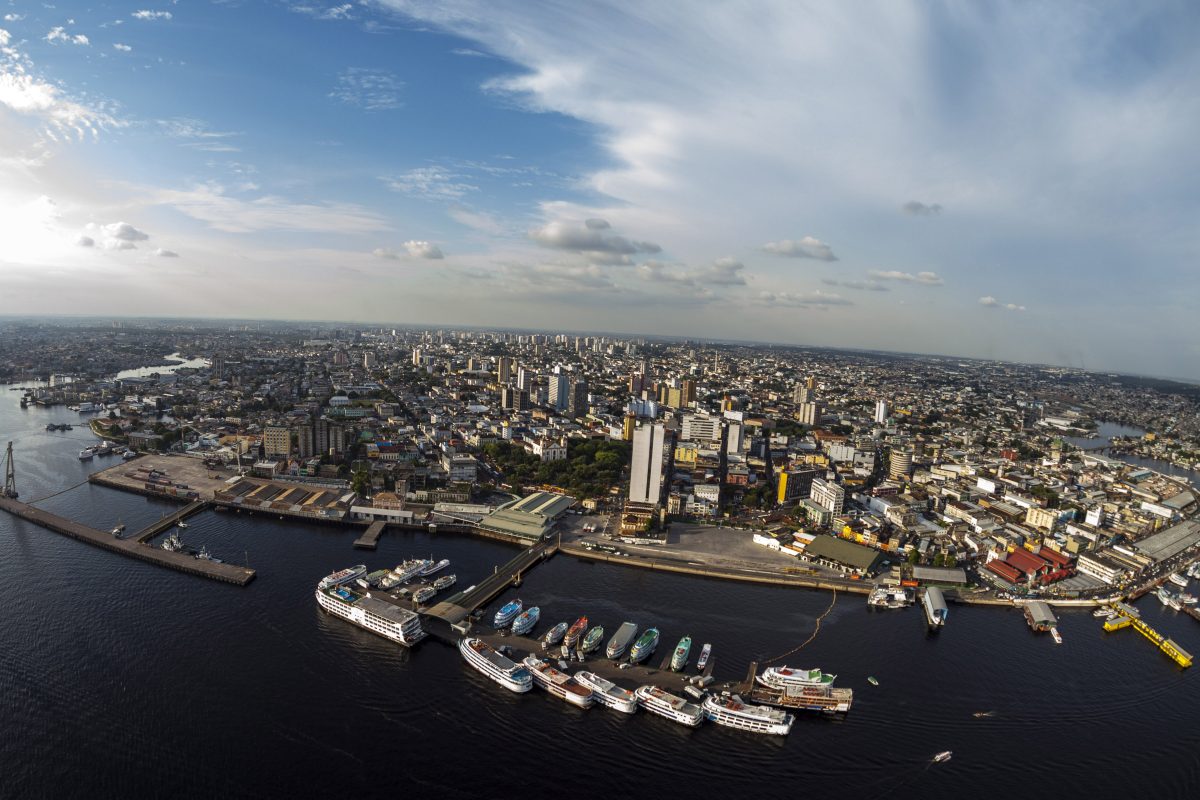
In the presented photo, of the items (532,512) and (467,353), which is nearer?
(532,512)

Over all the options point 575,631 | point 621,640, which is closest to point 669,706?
point 621,640

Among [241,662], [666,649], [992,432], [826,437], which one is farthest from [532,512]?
[992,432]

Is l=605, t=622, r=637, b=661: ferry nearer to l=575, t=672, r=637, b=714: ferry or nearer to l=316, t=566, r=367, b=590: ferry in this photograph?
l=575, t=672, r=637, b=714: ferry

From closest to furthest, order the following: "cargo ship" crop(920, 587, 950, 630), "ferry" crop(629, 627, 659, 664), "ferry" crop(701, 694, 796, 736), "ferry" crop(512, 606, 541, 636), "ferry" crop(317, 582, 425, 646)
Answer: "ferry" crop(701, 694, 796, 736) < "ferry" crop(629, 627, 659, 664) < "ferry" crop(317, 582, 425, 646) < "ferry" crop(512, 606, 541, 636) < "cargo ship" crop(920, 587, 950, 630)

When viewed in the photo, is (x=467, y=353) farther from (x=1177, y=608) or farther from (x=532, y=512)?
(x=1177, y=608)

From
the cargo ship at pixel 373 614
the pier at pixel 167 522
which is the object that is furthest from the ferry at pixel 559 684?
the pier at pixel 167 522

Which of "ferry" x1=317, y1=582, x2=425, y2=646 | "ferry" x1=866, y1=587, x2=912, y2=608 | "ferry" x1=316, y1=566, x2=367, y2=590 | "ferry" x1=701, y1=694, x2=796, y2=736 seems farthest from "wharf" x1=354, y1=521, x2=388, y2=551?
"ferry" x1=866, y1=587, x2=912, y2=608

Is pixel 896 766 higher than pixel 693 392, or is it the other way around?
pixel 693 392
